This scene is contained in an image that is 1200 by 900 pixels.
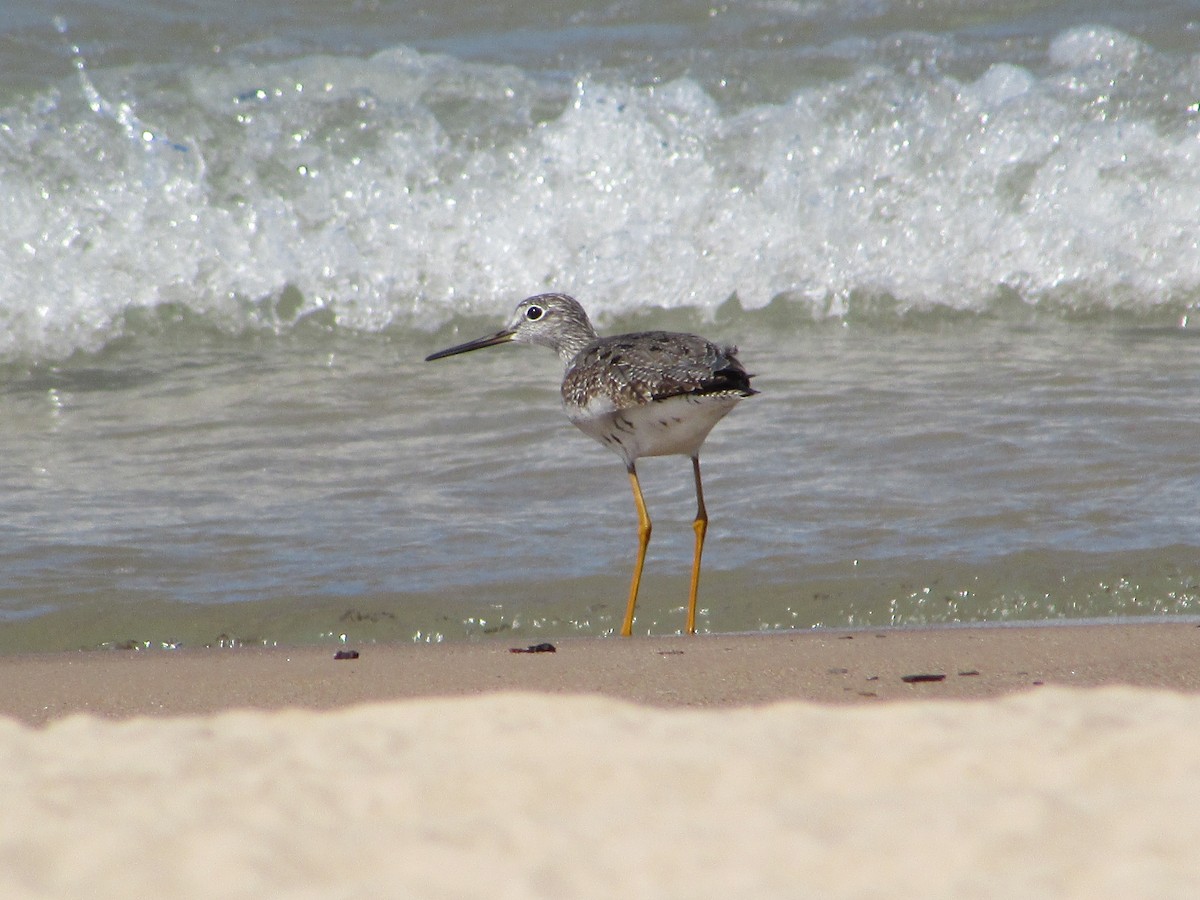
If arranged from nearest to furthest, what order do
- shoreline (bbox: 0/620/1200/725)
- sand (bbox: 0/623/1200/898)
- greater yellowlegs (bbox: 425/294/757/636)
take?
sand (bbox: 0/623/1200/898), shoreline (bbox: 0/620/1200/725), greater yellowlegs (bbox: 425/294/757/636)

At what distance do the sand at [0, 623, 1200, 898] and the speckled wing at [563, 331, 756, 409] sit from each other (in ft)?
7.83

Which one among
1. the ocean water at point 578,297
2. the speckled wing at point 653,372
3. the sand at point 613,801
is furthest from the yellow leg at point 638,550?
the sand at point 613,801

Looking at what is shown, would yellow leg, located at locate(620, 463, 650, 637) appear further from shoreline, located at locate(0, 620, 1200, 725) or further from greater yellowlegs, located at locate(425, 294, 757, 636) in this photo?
shoreline, located at locate(0, 620, 1200, 725)

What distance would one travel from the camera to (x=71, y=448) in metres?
6.24

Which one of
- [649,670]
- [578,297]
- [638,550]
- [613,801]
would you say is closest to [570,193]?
[578,297]

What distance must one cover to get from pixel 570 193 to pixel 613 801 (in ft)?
26.1

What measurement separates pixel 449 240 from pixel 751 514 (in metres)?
4.56

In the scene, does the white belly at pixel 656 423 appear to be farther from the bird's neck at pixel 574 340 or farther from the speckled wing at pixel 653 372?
the bird's neck at pixel 574 340

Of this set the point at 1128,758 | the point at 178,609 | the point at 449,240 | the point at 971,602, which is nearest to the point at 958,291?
the point at 449,240

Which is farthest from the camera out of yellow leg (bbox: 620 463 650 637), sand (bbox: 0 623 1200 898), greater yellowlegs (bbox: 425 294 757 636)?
greater yellowlegs (bbox: 425 294 757 636)

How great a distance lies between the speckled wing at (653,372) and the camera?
15.6ft

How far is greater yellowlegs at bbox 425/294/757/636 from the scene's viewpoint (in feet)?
15.5

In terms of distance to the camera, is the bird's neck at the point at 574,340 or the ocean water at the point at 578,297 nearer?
the ocean water at the point at 578,297

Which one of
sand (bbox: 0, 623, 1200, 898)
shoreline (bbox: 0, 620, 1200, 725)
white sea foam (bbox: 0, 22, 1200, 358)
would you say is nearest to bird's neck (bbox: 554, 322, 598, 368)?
shoreline (bbox: 0, 620, 1200, 725)
